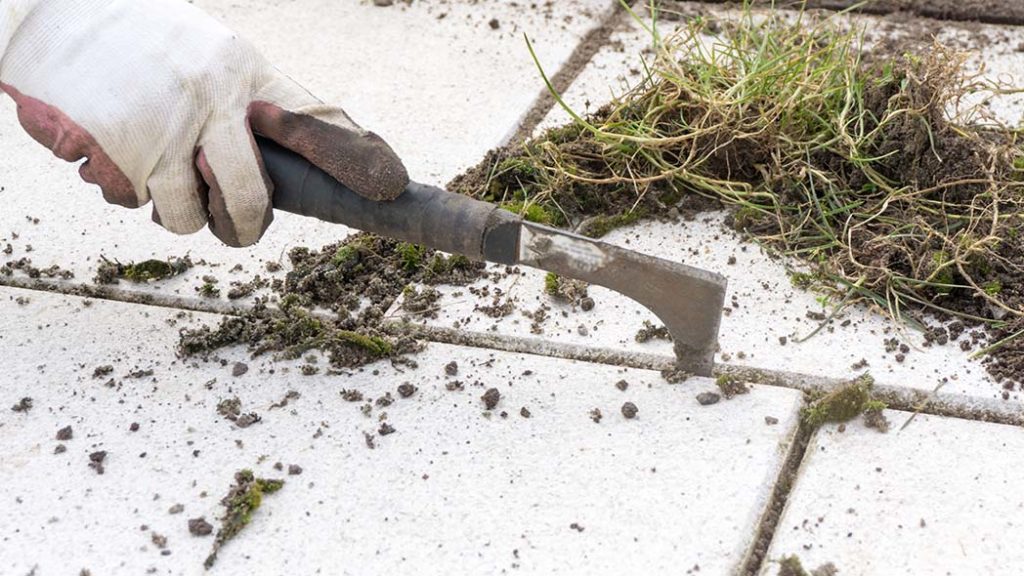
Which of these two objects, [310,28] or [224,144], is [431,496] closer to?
[224,144]

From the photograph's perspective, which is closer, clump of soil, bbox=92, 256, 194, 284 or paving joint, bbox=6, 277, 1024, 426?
paving joint, bbox=6, 277, 1024, 426

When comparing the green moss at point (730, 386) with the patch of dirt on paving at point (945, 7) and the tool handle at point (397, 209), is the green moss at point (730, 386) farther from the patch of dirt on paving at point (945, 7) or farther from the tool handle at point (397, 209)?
the patch of dirt on paving at point (945, 7)

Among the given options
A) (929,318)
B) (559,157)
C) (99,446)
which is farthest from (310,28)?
(929,318)

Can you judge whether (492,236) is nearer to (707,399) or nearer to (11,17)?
(707,399)

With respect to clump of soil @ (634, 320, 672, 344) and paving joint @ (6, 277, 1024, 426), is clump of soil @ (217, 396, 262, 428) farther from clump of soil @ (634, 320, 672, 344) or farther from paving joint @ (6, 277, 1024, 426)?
clump of soil @ (634, 320, 672, 344)

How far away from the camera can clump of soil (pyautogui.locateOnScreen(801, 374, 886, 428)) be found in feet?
5.86

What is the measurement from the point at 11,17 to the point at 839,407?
1.48m

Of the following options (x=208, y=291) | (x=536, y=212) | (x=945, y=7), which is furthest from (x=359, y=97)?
(x=945, y=7)

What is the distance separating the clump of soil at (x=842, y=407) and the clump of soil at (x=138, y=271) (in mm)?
1238

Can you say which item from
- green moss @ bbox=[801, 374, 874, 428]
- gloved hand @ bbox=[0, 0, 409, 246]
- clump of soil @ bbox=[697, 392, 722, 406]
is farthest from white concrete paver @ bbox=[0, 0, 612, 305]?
green moss @ bbox=[801, 374, 874, 428]

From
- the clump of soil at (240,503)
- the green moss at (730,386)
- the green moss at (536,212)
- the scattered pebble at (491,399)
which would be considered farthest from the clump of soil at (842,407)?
the clump of soil at (240,503)

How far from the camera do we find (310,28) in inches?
124

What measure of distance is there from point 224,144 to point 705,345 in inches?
33.6

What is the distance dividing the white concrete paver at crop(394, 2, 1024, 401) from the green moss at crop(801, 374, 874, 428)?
0.08 metres
